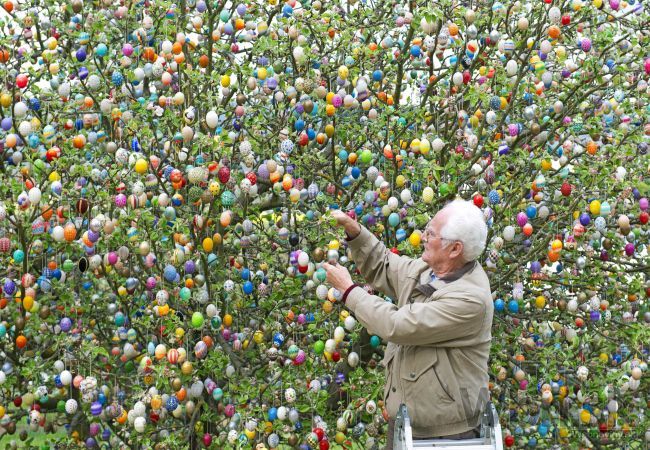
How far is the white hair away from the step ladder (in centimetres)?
55

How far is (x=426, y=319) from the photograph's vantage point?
320 cm

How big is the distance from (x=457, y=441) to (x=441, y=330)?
38 cm

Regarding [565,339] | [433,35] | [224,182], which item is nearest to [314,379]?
[224,182]

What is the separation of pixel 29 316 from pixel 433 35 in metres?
2.37

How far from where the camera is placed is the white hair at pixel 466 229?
3326 mm

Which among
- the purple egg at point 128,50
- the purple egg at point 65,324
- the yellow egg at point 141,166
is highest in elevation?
the purple egg at point 128,50

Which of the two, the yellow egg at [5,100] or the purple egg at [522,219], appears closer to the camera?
the yellow egg at [5,100]

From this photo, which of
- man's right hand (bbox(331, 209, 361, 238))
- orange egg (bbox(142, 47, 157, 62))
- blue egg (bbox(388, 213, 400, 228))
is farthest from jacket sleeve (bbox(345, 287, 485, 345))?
orange egg (bbox(142, 47, 157, 62))

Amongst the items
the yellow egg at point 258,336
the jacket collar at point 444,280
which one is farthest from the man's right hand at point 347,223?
the yellow egg at point 258,336

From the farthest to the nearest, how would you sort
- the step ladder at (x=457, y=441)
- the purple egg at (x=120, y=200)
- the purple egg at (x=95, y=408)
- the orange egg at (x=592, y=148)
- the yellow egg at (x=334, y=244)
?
the orange egg at (x=592, y=148)
the purple egg at (x=95, y=408)
the purple egg at (x=120, y=200)
the yellow egg at (x=334, y=244)
the step ladder at (x=457, y=441)

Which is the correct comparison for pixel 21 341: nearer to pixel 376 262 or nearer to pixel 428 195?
pixel 376 262

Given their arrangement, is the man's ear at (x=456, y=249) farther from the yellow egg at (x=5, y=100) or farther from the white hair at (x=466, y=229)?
the yellow egg at (x=5, y=100)

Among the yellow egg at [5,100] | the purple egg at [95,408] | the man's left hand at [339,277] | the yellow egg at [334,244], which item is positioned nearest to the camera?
the man's left hand at [339,277]

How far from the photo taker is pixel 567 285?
4691mm
